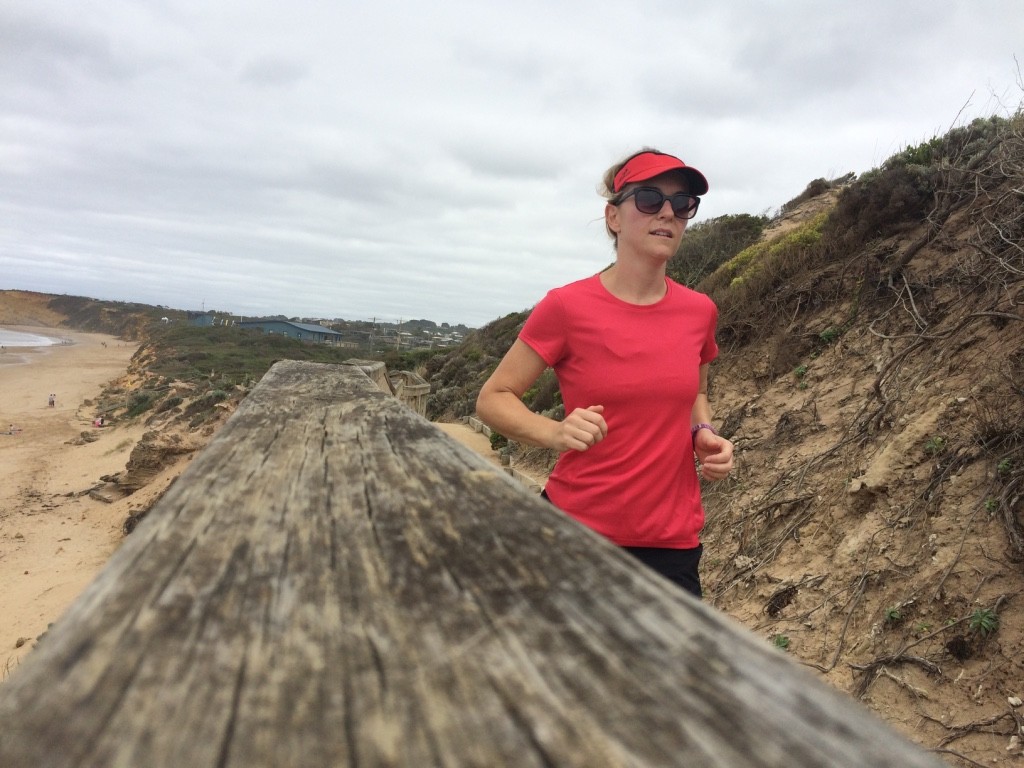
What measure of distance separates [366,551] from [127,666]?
285 millimetres

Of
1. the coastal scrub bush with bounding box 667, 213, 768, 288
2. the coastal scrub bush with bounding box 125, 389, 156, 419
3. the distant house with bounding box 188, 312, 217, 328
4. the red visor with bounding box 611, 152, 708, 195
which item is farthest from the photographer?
the distant house with bounding box 188, 312, 217, 328

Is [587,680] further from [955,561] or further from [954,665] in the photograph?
[955,561]

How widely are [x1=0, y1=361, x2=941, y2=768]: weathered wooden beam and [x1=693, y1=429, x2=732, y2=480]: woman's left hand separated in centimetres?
138

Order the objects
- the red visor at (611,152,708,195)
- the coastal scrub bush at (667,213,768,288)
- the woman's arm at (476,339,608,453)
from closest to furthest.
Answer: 1. the woman's arm at (476,339,608,453)
2. the red visor at (611,152,708,195)
3. the coastal scrub bush at (667,213,768,288)

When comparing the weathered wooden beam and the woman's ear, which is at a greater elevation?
the woman's ear

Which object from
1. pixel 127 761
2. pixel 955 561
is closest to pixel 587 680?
pixel 127 761

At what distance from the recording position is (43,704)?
1.57 ft

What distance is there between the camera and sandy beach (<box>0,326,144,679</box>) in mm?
9383

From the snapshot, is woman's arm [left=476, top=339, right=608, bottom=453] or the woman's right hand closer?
the woman's right hand

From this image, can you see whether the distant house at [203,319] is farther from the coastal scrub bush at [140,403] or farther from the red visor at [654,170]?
the red visor at [654,170]

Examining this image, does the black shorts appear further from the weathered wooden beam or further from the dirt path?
the dirt path

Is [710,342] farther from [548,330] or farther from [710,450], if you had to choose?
[548,330]

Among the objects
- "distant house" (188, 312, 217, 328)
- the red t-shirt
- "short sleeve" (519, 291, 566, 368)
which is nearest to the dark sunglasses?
the red t-shirt

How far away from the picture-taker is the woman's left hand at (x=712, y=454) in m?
2.09
